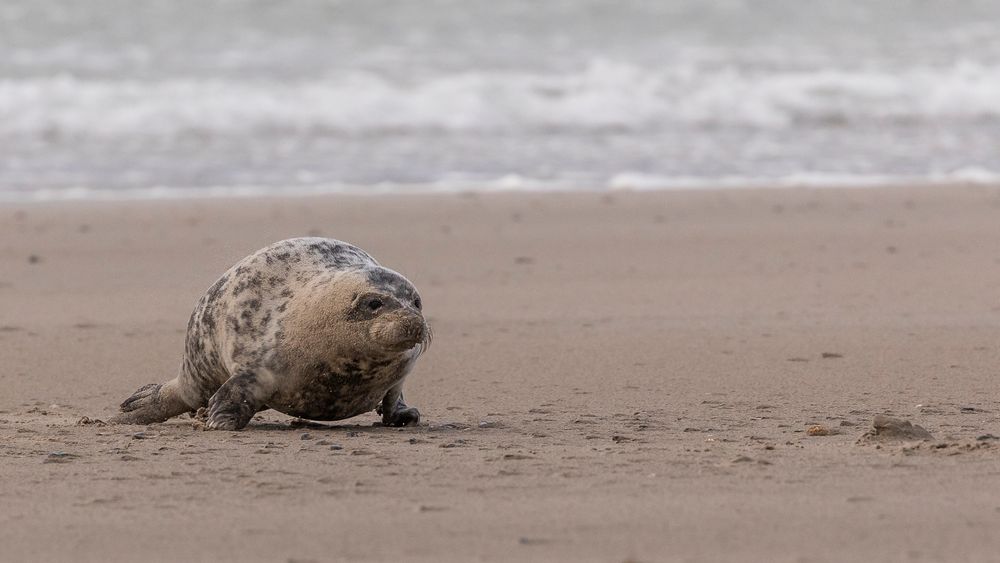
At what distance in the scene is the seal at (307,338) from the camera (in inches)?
181

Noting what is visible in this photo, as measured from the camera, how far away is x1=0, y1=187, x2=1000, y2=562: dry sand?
10.8ft

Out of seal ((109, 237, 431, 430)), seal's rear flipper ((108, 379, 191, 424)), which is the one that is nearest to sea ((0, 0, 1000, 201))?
seal's rear flipper ((108, 379, 191, 424))

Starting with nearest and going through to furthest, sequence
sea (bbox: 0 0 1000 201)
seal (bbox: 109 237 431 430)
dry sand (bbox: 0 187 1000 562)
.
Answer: dry sand (bbox: 0 187 1000 562)
seal (bbox: 109 237 431 430)
sea (bbox: 0 0 1000 201)

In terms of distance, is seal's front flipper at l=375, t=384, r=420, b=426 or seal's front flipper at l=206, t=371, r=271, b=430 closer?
seal's front flipper at l=206, t=371, r=271, b=430

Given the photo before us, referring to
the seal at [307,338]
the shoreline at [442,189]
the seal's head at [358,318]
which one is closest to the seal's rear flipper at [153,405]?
the seal at [307,338]

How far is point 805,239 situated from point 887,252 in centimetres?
59

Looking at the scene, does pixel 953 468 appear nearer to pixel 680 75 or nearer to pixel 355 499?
pixel 355 499

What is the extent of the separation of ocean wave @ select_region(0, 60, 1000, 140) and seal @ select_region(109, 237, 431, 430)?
9789mm

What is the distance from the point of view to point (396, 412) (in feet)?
16.1

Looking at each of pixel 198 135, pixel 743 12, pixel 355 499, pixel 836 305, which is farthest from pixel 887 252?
pixel 743 12

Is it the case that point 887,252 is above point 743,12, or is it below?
below

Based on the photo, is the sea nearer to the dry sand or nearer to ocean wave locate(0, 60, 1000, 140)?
ocean wave locate(0, 60, 1000, 140)

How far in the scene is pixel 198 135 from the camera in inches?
571

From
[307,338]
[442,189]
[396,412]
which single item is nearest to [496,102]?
[442,189]
